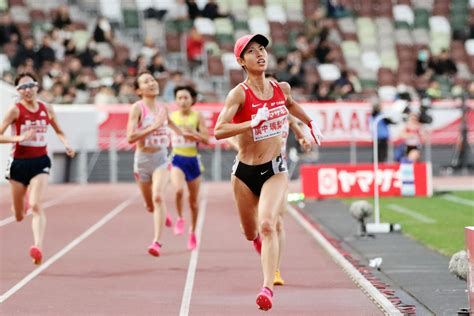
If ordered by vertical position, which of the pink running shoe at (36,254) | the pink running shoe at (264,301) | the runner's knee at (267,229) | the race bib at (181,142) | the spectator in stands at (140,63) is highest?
the spectator in stands at (140,63)

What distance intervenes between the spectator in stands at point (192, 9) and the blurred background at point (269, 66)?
43 millimetres

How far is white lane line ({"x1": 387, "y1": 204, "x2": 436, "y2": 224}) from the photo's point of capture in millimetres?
20028

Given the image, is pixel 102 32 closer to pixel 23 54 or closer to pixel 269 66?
pixel 23 54

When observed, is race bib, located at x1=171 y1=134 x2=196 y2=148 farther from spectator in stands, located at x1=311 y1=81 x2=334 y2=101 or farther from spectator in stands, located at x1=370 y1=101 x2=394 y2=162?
spectator in stands, located at x1=311 y1=81 x2=334 y2=101

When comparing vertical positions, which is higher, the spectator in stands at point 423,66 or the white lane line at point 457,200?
the spectator in stands at point 423,66

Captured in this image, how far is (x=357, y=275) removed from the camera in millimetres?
12594

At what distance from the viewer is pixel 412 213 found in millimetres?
21781

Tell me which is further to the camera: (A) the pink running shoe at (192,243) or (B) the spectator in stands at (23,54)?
(B) the spectator in stands at (23,54)

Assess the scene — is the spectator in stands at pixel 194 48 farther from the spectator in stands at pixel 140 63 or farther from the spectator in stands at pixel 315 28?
the spectator in stands at pixel 315 28

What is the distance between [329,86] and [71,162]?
7.41m

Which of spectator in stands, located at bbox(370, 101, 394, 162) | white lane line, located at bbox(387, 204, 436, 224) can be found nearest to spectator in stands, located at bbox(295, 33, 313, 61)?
spectator in stands, located at bbox(370, 101, 394, 162)

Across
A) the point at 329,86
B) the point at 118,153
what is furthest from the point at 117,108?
the point at 329,86

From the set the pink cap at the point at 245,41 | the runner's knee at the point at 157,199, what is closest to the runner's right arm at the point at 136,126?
the runner's knee at the point at 157,199

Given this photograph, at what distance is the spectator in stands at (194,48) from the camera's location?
35.4 meters
